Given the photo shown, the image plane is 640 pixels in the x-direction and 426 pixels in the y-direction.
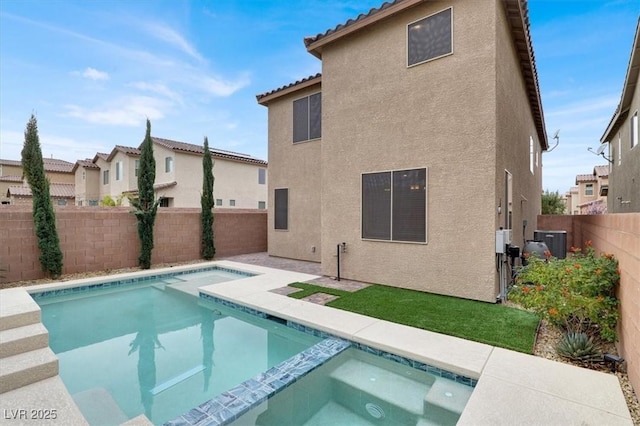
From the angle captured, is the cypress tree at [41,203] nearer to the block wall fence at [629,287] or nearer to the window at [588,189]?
the block wall fence at [629,287]

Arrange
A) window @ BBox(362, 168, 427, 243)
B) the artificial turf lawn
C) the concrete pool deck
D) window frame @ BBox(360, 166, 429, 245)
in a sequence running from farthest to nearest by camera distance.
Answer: window @ BBox(362, 168, 427, 243), window frame @ BBox(360, 166, 429, 245), the artificial turf lawn, the concrete pool deck

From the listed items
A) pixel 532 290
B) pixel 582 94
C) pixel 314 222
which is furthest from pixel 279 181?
pixel 582 94

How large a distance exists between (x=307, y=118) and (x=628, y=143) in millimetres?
13610

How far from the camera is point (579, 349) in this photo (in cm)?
432

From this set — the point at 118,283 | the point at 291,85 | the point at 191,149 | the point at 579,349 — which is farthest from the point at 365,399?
the point at 191,149

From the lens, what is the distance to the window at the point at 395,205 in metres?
7.61

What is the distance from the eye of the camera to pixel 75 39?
13.3 m

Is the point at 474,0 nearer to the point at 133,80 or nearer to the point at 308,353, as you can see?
the point at 308,353

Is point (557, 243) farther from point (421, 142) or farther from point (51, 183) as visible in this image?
point (51, 183)

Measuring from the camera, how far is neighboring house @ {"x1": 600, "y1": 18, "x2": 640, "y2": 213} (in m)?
11.4

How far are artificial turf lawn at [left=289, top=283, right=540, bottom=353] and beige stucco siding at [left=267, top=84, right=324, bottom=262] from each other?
4.71 meters

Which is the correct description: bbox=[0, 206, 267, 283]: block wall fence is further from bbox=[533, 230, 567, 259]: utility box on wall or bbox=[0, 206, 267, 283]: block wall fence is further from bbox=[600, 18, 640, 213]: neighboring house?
bbox=[600, 18, 640, 213]: neighboring house

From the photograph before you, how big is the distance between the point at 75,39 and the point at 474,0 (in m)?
15.3

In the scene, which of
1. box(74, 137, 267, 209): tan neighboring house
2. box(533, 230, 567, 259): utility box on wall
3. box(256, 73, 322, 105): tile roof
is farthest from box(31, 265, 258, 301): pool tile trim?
box(74, 137, 267, 209): tan neighboring house
